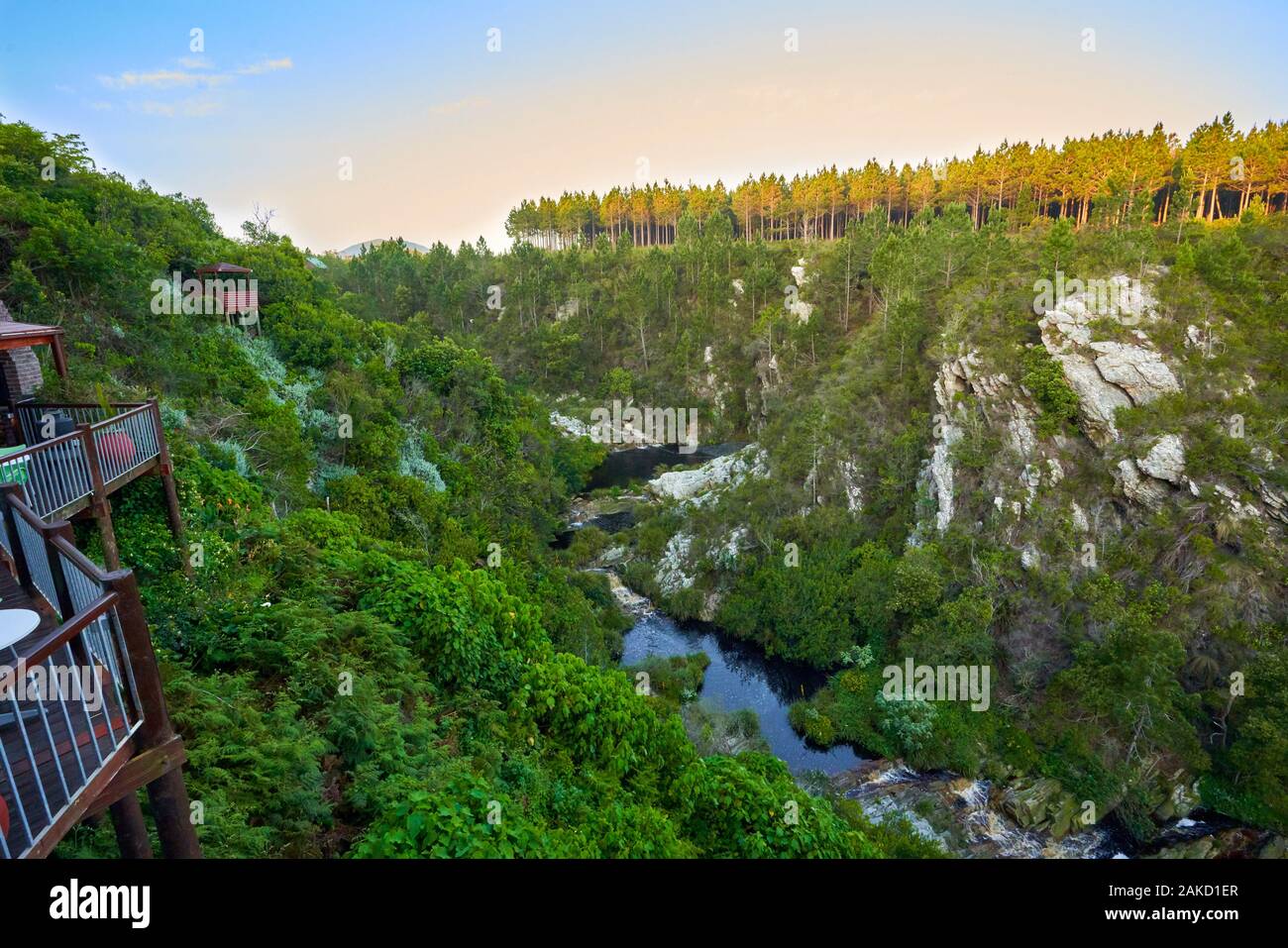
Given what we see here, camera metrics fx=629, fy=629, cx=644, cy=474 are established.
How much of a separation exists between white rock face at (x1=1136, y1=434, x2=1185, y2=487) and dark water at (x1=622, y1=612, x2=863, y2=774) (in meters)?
14.4

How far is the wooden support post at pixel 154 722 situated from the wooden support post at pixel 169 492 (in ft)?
22.0

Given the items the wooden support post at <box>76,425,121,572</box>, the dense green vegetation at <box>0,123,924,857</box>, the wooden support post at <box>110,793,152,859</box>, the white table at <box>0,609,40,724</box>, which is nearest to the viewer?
the white table at <box>0,609,40,724</box>

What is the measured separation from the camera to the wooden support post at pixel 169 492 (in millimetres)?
10234

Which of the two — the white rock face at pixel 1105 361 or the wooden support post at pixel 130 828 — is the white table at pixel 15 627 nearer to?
the wooden support post at pixel 130 828

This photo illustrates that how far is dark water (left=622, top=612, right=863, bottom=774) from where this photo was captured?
21984mm

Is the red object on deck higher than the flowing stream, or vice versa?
the red object on deck

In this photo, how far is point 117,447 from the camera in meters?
9.55

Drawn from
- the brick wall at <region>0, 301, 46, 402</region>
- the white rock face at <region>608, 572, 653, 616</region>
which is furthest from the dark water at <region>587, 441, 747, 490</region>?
Answer: the brick wall at <region>0, 301, 46, 402</region>
